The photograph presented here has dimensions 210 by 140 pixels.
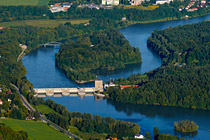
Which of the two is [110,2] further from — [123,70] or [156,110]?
[156,110]

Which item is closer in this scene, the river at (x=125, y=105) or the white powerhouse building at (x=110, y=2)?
the river at (x=125, y=105)

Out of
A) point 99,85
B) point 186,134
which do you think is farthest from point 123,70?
point 186,134

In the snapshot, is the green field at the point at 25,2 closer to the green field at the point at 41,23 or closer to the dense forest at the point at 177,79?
the green field at the point at 41,23

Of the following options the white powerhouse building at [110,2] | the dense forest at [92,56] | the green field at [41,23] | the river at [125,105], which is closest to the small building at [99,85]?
the river at [125,105]

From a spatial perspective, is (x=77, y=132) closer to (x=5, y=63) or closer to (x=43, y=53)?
(x=5, y=63)

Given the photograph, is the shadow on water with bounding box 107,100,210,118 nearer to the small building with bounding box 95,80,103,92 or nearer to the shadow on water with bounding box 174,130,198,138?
the small building with bounding box 95,80,103,92

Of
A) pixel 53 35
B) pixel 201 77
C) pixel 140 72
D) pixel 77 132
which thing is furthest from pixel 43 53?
pixel 77 132
